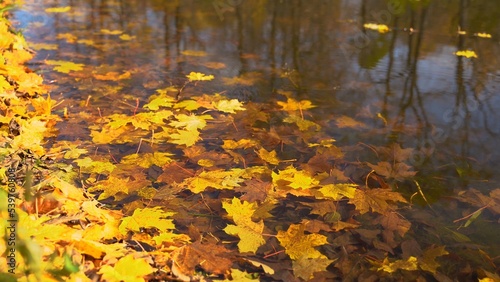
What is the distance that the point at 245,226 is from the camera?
1579 millimetres

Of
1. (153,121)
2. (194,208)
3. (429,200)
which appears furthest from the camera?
(153,121)

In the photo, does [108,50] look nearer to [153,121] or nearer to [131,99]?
[131,99]

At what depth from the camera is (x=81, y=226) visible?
4.54ft

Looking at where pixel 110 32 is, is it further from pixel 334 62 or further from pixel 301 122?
pixel 301 122

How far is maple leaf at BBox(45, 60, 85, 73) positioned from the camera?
3069 mm

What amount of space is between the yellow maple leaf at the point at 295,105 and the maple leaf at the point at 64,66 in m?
1.46

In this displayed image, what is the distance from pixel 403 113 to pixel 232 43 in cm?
188

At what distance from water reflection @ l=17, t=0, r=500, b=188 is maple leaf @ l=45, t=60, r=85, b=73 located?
8cm

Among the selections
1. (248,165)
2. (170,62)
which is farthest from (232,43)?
(248,165)

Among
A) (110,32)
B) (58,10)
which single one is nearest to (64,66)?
(110,32)

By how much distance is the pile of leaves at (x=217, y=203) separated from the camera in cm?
136

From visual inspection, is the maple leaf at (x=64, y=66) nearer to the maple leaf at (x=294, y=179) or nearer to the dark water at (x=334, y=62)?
the dark water at (x=334, y=62)

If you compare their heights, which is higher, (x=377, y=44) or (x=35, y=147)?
(x=377, y=44)

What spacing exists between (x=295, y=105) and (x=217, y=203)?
44.5 inches
